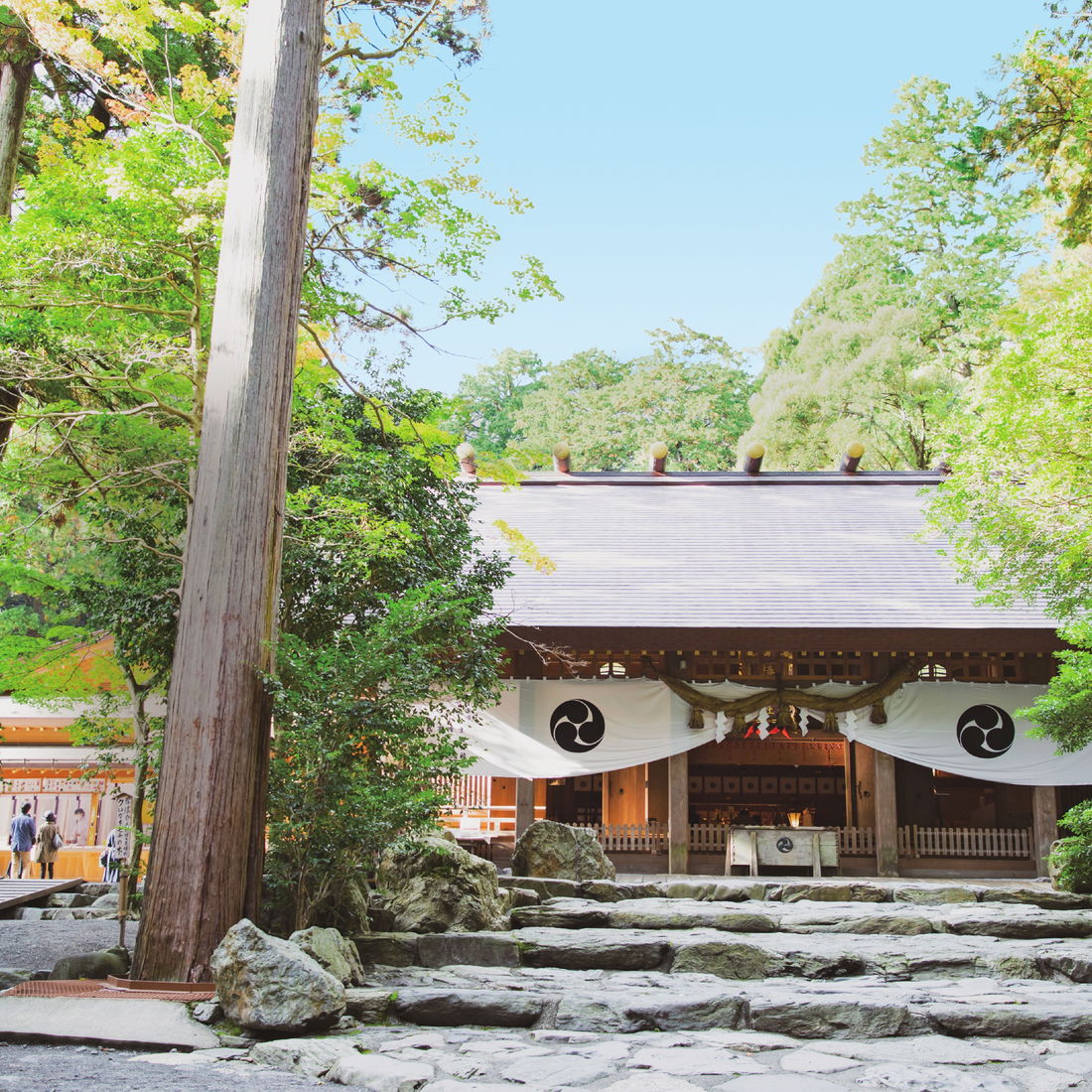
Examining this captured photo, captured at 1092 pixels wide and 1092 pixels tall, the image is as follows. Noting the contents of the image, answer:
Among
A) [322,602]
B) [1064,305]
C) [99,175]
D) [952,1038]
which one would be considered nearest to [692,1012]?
[952,1038]

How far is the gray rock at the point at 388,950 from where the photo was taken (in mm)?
6828

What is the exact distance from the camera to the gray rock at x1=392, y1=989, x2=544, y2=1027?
538 centimetres

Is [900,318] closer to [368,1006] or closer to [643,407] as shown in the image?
[643,407]

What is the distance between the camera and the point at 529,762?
1295cm

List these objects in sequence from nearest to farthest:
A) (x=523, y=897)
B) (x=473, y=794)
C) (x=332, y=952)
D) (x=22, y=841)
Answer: (x=332, y=952)
(x=523, y=897)
(x=473, y=794)
(x=22, y=841)

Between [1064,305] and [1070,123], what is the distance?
2159mm

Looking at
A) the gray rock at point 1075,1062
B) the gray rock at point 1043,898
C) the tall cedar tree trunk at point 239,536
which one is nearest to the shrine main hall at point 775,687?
the gray rock at point 1043,898

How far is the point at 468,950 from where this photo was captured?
698 cm

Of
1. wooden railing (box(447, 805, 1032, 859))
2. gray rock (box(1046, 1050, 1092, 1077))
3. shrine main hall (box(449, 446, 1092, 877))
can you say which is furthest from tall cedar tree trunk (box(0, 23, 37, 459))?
gray rock (box(1046, 1050, 1092, 1077))

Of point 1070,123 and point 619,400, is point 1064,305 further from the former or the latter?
point 619,400

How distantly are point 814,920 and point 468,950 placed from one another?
3081 millimetres

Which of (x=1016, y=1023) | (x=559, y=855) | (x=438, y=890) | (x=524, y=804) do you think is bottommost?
(x=1016, y=1023)

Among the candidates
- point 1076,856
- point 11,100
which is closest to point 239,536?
point 11,100

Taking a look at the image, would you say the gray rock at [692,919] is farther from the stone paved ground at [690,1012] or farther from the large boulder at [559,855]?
the large boulder at [559,855]
